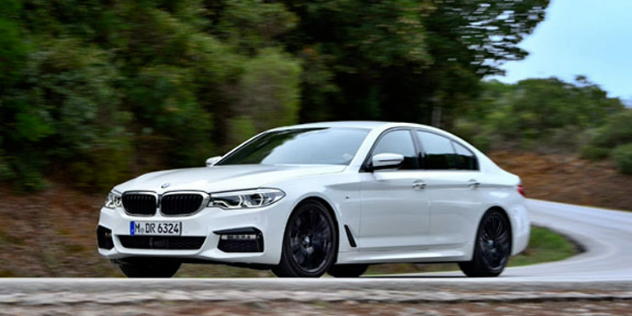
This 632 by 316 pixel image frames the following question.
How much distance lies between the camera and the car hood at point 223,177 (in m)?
8.31

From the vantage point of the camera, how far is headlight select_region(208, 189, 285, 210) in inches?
323

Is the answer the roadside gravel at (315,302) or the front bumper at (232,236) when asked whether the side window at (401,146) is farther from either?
the roadside gravel at (315,302)

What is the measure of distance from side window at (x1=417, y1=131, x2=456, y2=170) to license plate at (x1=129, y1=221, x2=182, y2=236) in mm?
2885

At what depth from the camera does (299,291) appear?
673 centimetres

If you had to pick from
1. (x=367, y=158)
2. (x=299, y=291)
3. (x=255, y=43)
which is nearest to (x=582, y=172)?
(x=255, y=43)

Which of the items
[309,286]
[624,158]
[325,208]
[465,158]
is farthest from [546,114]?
[309,286]

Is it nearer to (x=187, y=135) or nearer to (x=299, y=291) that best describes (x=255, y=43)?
(x=187, y=135)

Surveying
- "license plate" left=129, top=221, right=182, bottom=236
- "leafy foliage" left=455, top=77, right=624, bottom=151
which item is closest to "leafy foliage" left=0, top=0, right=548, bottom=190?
"license plate" left=129, top=221, right=182, bottom=236

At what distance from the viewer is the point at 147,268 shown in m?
9.30

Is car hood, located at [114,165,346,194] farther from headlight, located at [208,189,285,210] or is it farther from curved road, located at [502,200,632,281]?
curved road, located at [502,200,632,281]

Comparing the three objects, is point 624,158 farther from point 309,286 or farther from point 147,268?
Result: point 309,286

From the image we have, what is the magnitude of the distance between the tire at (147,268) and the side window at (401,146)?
2.14 m

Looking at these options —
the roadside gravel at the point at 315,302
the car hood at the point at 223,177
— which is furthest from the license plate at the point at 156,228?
the roadside gravel at the point at 315,302

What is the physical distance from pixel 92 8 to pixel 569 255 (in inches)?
356
